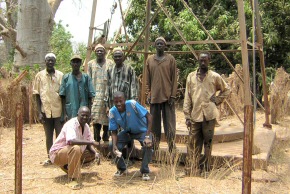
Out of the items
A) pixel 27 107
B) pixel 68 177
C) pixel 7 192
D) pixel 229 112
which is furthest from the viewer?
Answer: pixel 229 112

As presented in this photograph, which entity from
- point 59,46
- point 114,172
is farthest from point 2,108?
point 59,46

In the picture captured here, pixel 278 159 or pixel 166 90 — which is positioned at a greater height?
pixel 166 90

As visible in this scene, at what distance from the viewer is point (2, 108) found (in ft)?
27.1

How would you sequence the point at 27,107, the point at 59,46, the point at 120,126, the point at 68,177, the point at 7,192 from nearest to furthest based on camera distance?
the point at 7,192, the point at 68,177, the point at 120,126, the point at 27,107, the point at 59,46

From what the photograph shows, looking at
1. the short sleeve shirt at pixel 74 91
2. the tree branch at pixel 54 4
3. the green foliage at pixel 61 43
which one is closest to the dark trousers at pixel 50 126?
the short sleeve shirt at pixel 74 91

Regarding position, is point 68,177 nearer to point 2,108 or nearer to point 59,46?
point 2,108

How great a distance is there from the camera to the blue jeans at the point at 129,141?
183 inches

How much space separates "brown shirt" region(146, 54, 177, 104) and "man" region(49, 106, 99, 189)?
111cm

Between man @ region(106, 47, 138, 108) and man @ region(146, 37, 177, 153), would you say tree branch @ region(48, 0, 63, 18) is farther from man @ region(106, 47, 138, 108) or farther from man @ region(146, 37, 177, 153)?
man @ region(146, 37, 177, 153)

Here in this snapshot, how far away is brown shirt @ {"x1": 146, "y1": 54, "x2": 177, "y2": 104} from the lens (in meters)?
5.20

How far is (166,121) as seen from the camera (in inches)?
206

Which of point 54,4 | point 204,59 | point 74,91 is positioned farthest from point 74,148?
point 54,4

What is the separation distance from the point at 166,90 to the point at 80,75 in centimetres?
118

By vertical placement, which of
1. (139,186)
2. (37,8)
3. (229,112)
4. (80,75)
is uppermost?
(37,8)
